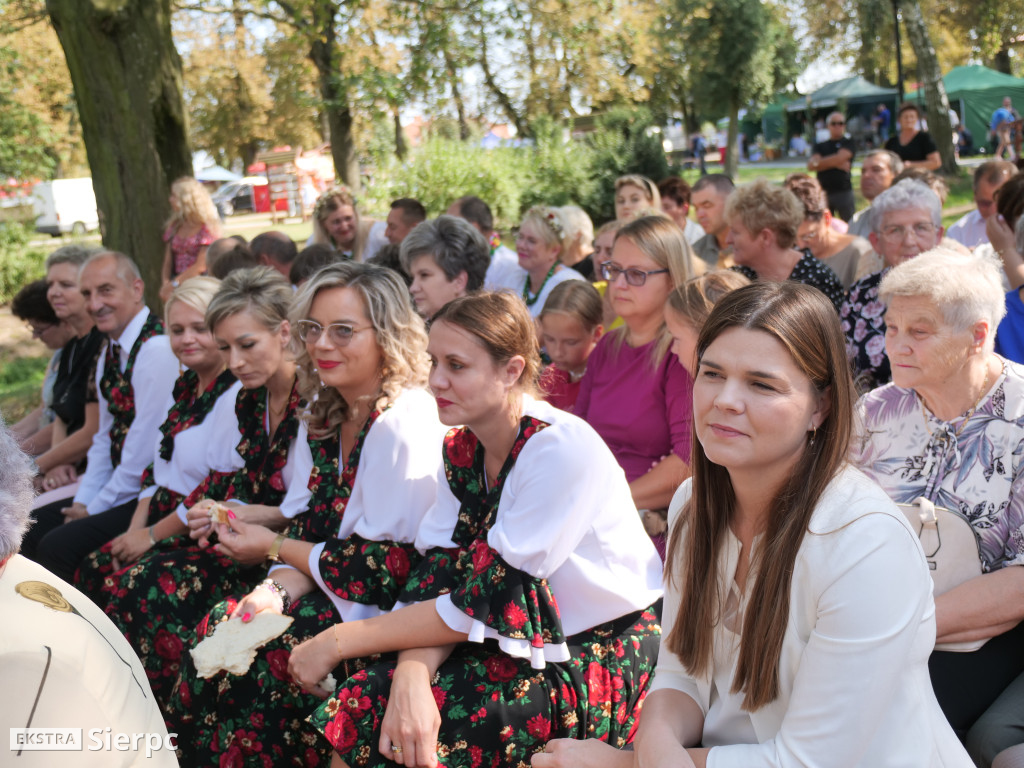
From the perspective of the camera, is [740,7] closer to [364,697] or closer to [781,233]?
[781,233]

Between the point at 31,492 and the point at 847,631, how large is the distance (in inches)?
61.1

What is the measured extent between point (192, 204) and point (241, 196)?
106 ft

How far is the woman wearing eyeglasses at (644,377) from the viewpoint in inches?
131

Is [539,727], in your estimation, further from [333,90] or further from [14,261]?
[14,261]

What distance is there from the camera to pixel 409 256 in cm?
468

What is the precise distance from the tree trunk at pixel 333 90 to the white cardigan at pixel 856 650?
8972 mm

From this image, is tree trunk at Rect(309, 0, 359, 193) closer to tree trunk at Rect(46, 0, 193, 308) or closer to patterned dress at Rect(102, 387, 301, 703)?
tree trunk at Rect(46, 0, 193, 308)

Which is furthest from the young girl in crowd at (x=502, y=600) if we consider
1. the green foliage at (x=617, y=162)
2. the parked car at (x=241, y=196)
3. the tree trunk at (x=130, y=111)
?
the parked car at (x=241, y=196)

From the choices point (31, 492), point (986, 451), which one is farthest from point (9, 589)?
point (986, 451)

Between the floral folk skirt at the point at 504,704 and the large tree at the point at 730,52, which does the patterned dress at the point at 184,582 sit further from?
the large tree at the point at 730,52

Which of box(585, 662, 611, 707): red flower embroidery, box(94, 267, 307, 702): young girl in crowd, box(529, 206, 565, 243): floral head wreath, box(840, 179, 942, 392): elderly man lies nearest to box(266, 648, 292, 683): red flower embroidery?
box(94, 267, 307, 702): young girl in crowd

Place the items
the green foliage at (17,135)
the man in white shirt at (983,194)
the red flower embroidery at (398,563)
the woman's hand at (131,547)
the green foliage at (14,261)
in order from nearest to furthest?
the red flower embroidery at (398,563)
the woman's hand at (131,547)
the man in white shirt at (983,194)
the green foliage at (14,261)
the green foliage at (17,135)

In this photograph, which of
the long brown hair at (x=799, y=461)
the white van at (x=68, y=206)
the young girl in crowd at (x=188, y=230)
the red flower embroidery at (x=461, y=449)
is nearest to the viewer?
the long brown hair at (x=799, y=461)

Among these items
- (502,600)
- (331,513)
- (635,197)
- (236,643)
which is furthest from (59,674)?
(635,197)
